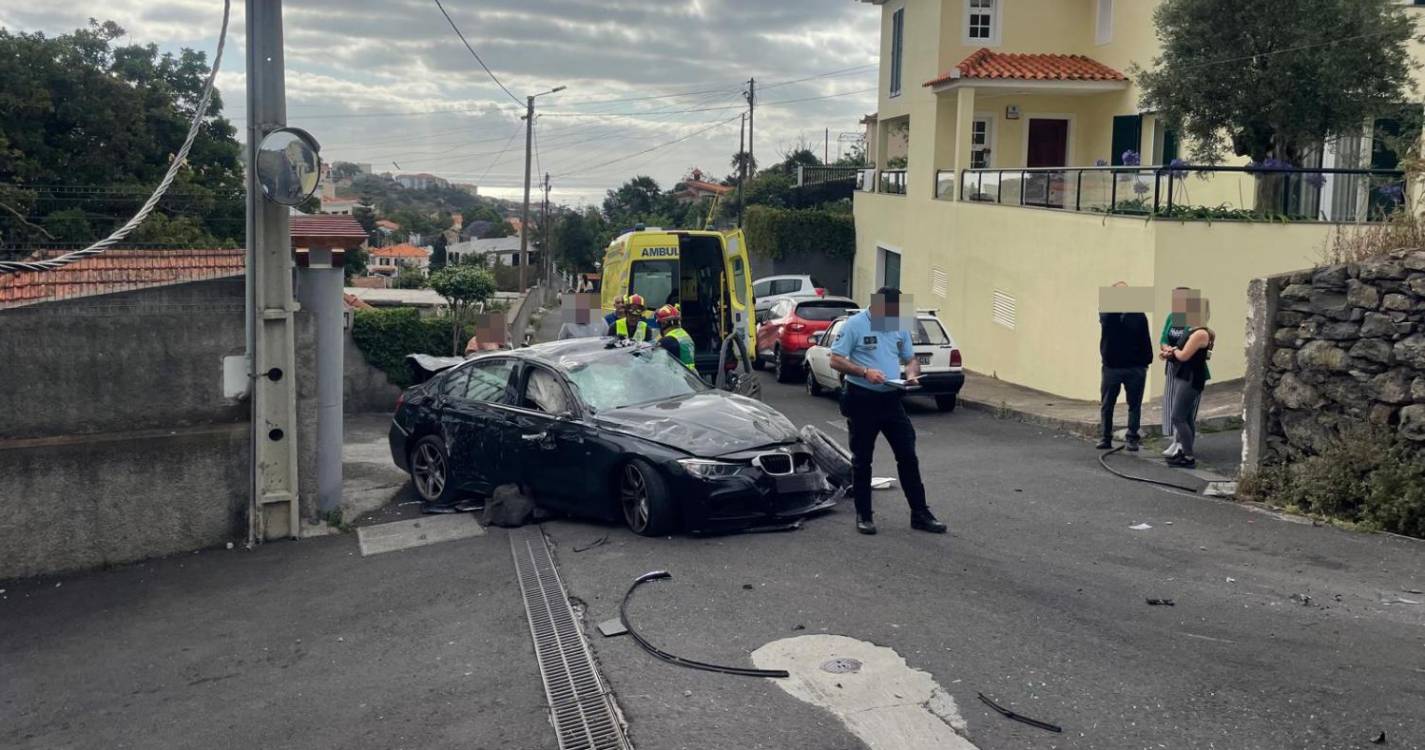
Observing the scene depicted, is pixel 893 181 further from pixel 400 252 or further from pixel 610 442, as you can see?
pixel 400 252

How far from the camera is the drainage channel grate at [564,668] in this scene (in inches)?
198

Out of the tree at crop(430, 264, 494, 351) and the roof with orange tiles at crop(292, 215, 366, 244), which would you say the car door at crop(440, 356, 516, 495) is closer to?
the roof with orange tiles at crop(292, 215, 366, 244)

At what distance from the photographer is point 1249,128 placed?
1616 centimetres

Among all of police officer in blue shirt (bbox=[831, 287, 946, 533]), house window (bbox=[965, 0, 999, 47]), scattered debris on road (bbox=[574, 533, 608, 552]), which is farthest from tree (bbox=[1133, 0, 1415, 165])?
scattered debris on road (bbox=[574, 533, 608, 552])

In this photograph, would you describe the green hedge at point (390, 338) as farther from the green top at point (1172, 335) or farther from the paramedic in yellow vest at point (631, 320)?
the green top at point (1172, 335)

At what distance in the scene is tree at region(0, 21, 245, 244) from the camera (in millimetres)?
26734

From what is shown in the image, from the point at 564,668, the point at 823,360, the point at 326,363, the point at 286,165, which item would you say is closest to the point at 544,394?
the point at 326,363

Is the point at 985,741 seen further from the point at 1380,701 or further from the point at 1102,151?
the point at 1102,151

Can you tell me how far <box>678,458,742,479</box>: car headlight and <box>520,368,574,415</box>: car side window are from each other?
1.40m

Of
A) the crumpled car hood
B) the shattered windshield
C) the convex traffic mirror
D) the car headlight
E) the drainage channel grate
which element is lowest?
the drainage channel grate

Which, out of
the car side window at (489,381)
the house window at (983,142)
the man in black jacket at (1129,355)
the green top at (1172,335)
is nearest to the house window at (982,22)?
the house window at (983,142)

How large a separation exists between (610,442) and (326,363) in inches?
113

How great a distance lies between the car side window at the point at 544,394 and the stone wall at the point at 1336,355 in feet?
18.6

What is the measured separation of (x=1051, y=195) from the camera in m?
18.5
